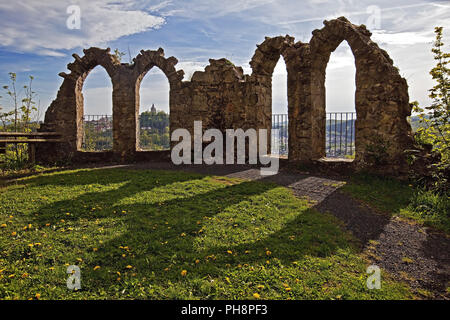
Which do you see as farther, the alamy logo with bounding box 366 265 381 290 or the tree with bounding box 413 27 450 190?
the tree with bounding box 413 27 450 190

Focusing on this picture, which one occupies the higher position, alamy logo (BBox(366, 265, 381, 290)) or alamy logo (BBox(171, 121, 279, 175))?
alamy logo (BBox(171, 121, 279, 175))

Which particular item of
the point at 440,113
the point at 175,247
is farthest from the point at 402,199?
the point at 175,247

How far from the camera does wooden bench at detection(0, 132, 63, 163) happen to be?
31.0 ft

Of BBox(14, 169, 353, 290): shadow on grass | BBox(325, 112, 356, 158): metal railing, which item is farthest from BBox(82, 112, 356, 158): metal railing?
BBox(14, 169, 353, 290): shadow on grass

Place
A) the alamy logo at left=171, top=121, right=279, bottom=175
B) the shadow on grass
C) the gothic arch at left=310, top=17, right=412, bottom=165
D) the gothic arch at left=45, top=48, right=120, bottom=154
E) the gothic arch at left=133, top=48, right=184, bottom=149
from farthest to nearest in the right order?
the gothic arch at left=45, top=48, right=120, bottom=154 → the gothic arch at left=133, top=48, right=184, bottom=149 → the alamy logo at left=171, top=121, right=279, bottom=175 → the gothic arch at left=310, top=17, right=412, bottom=165 → the shadow on grass

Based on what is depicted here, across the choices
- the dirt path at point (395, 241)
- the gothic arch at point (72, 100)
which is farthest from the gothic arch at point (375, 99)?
the gothic arch at point (72, 100)

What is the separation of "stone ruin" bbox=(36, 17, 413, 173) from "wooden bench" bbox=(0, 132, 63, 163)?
1.16 feet

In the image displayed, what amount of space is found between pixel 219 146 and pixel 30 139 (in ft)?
21.8

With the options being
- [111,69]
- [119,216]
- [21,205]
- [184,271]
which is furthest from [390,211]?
[111,69]

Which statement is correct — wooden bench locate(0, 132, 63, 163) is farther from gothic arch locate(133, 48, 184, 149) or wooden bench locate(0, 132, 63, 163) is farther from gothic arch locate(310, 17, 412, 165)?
gothic arch locate(310, 17, 412, 165)

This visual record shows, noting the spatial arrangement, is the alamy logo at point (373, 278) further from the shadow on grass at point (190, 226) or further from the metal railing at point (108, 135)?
the metal railing at point (108, 135)

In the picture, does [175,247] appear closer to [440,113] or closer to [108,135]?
[440,113]

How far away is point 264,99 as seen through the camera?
1021 centimetres

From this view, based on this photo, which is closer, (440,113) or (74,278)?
(74,278)
